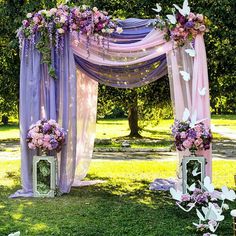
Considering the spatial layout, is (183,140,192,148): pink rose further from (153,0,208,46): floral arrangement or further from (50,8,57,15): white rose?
(50,8,57,15): white rose

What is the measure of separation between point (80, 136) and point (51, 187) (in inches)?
58.0

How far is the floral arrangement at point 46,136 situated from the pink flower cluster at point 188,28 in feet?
6.62

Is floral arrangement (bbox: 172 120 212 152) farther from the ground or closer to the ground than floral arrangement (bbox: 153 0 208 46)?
closer to the ground

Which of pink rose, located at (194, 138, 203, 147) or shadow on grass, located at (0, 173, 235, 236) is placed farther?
pink rose, located at (194, 138, 203, 147)

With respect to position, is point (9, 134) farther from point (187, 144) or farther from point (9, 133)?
point (187, 144)

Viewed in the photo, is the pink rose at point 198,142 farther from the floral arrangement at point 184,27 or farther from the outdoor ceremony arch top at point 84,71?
the floral arrangement at point 184,27

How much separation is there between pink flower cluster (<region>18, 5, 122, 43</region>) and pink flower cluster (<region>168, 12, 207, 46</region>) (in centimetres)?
78

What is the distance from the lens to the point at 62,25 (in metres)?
6.64

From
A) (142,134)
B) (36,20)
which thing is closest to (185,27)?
(36,20)

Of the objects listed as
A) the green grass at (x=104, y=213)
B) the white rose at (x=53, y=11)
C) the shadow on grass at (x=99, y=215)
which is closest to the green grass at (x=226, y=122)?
the green grass at (x=104, y=213)

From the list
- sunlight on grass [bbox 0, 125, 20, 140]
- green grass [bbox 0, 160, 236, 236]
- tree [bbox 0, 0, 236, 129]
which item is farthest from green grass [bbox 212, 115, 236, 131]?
green grass [bbox 0, 160, 236, 236]

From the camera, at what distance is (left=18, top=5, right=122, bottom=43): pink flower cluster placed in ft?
21.6

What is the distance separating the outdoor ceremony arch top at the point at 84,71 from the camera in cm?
657

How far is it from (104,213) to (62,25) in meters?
2.69
